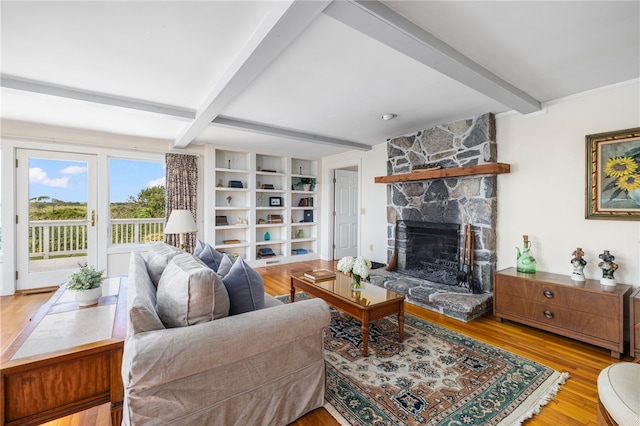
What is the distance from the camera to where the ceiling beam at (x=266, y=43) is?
150 centimetres

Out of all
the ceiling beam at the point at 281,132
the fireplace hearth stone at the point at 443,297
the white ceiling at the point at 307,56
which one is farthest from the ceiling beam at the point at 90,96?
the fireplace hearth stone at the point at 443,297

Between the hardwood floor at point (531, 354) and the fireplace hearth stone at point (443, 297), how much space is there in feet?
0.29

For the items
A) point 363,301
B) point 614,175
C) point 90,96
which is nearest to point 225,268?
point 363,301

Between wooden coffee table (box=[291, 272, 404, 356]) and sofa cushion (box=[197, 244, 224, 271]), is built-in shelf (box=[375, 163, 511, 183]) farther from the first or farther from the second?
sofa cushion (box=[197, 244, 224, 271])

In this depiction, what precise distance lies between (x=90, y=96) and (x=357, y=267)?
3.11 meters

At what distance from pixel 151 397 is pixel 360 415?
1116mm

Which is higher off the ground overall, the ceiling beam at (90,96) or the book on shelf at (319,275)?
the ceiling beam at (90,96)

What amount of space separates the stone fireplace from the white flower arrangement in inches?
47.0

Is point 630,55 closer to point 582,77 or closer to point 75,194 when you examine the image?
point 582,77

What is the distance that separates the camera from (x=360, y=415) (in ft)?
5.23

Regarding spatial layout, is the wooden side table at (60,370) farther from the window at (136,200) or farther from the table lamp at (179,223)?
the window at (136,200)

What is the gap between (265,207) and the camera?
18.4ft

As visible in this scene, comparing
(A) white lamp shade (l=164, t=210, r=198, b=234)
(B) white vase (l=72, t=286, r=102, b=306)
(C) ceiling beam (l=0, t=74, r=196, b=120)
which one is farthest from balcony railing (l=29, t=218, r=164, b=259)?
(B) white vase (l=72, t=286, r=102, b=306)

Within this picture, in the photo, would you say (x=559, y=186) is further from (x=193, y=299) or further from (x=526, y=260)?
(x=193, y=299)
